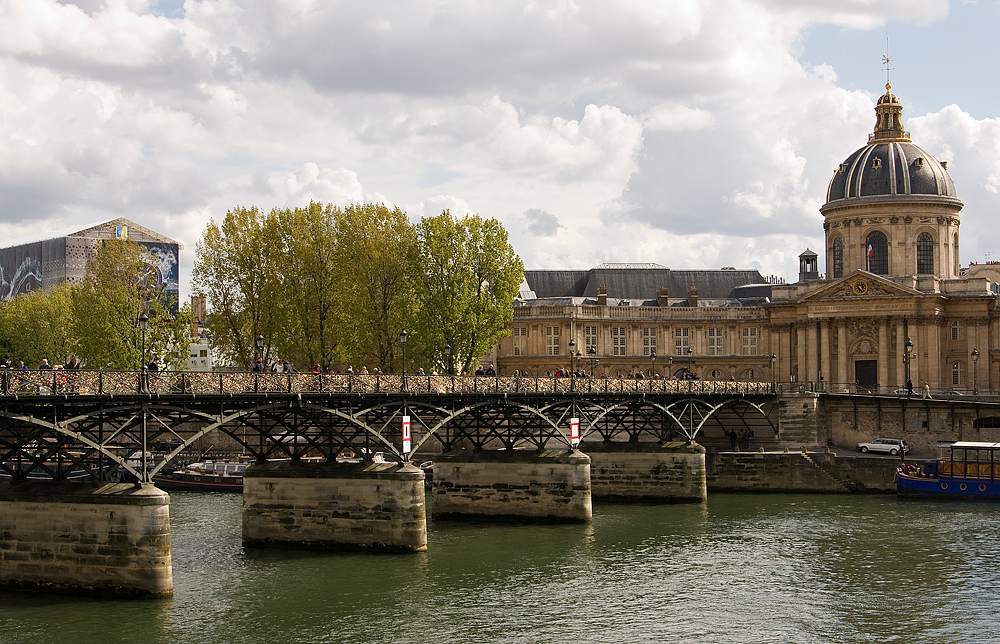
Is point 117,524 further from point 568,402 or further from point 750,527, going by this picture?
point 750,527

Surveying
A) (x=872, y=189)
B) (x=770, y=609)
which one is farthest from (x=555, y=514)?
(x=872, y=189)

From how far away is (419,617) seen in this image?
39.2 meters

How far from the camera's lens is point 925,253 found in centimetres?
11062

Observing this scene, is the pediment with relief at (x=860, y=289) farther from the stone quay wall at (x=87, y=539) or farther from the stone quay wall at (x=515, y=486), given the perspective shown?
the stone quay wall at (x=87, y=539)

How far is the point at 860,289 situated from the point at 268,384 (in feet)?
242

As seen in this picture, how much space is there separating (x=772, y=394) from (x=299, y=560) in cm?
4285

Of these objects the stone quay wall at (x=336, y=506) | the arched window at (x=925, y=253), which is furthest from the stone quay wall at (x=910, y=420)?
the stone quay wall at (x=336, y=506)

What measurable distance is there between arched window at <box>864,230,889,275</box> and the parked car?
3159 centimetres

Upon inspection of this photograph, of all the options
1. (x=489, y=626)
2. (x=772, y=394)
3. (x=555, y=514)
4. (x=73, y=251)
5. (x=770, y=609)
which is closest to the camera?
(x=489, y=626)

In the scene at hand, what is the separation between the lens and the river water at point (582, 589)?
3731 centimetres

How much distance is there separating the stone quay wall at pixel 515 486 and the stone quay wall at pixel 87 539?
21.8m

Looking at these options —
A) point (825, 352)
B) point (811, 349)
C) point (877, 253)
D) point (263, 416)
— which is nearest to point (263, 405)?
point (263, 416)

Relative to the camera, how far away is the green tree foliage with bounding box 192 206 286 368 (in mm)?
74188

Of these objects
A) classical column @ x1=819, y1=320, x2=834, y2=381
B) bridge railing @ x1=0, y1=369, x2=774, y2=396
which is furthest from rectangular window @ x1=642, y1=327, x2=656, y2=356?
bridge railing @ x1=0, y1=369, x2=774, y2=396
